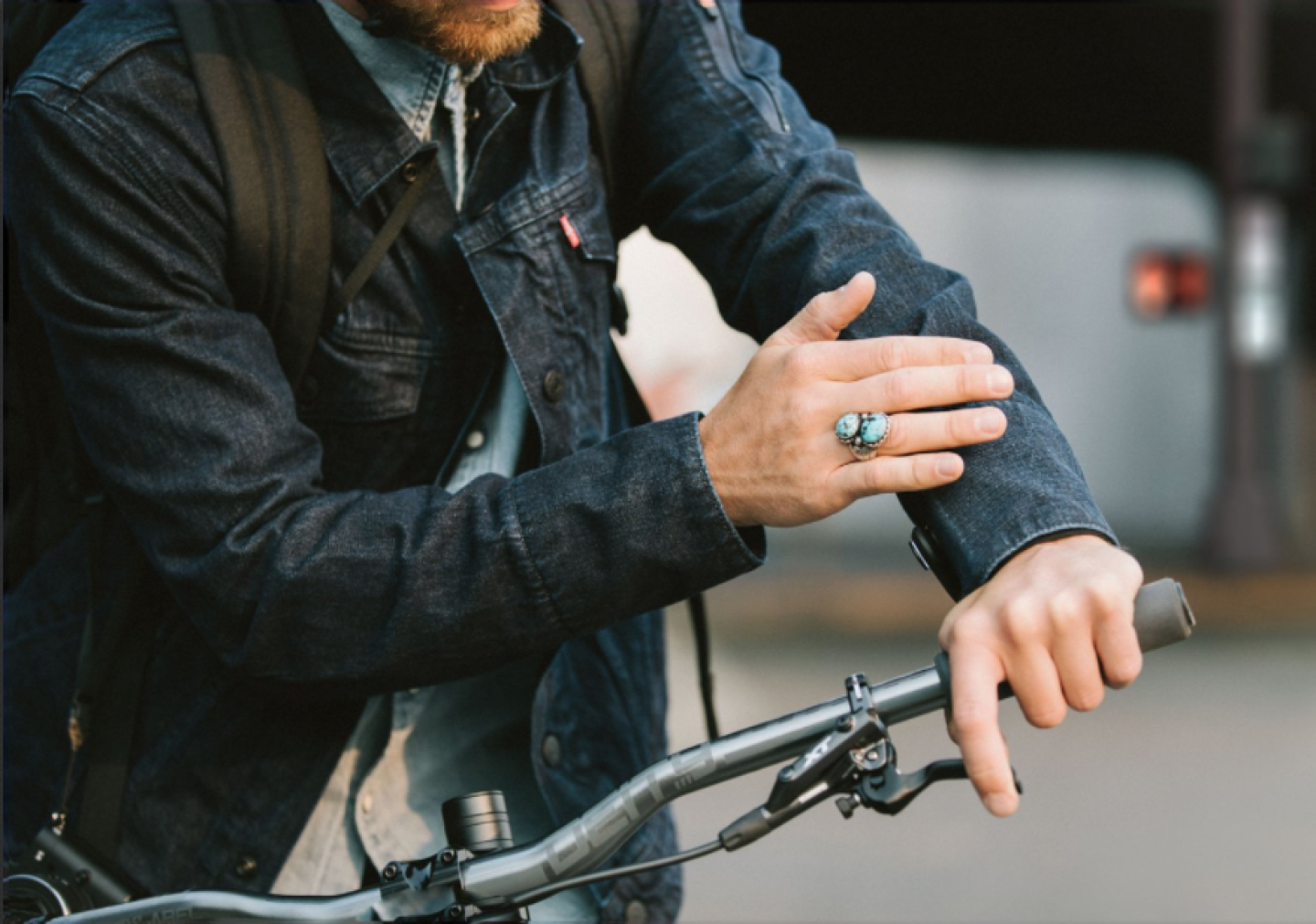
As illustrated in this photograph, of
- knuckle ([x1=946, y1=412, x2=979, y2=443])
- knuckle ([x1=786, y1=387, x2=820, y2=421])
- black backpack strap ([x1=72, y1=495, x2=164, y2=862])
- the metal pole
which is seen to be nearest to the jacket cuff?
knuckle ([x1=786, y1=387, x2=820, y2=421])

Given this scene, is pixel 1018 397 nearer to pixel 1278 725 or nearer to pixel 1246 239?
pixel 1278 725

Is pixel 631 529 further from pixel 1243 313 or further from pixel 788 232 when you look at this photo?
pixel 1243 313

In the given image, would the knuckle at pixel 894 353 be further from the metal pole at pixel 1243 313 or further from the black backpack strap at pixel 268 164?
the metal pole at pixel 1243 313

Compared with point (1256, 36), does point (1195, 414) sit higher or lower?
lower

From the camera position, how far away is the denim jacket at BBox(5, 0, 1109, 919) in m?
1.61

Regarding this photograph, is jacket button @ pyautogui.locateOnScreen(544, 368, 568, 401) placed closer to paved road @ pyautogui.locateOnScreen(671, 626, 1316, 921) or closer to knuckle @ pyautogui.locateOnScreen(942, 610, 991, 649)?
knuckle @ pyautogui.locateOnScreen(942, 610, 991, 649)

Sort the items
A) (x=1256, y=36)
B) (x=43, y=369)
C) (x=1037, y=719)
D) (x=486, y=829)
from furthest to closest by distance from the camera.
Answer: (x=1256, y=36) → (x=43, y=369) → (x=486, y=829) → (x=1037, y=719)

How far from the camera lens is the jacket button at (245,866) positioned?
73.4 inches

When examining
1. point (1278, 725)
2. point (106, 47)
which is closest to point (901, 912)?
point (1278, 725)

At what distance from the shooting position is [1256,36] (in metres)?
11.3

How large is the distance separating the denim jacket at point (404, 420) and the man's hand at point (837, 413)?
5cm

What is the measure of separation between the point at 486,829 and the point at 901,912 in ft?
12.8

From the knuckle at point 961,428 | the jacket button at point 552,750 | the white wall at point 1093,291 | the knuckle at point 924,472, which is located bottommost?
the white wall at point 1093,291

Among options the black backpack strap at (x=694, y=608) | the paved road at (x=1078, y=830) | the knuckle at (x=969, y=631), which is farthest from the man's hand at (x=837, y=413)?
the paved road at (x=1078, y=830)
